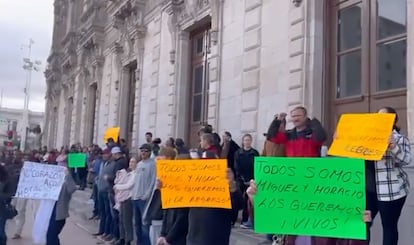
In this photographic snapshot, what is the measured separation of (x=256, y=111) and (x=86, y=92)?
18.7 meters

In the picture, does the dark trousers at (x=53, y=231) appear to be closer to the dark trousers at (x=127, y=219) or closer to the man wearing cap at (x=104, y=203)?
the dark trousers at (x=127, y=219)

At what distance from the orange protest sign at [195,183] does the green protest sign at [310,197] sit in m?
0.43

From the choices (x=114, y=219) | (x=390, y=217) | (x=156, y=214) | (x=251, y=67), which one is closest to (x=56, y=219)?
(x=156, y=214)

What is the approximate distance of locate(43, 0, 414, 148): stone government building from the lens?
8.65 meters

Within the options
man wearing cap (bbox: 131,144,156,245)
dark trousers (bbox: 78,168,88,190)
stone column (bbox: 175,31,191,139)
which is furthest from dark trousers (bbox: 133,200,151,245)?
dark trousers (bbox: 78,168,88,190)

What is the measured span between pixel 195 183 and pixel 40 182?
4075 millimetres

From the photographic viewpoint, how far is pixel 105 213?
35.4ft

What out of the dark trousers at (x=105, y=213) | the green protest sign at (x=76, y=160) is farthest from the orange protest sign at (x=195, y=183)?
the green protest sign at (x=76, y=160)

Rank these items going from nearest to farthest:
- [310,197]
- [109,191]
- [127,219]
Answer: [310,197] → [127,219] → [109,191]

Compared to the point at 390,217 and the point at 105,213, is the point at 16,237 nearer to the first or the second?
the point at 105,213

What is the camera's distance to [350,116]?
17.7 feet

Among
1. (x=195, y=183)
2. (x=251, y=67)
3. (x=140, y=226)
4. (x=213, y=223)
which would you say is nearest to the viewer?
(x=213, y=223)

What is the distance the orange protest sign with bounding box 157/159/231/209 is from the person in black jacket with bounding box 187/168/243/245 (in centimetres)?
7

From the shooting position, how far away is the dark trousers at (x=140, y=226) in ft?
26.8
